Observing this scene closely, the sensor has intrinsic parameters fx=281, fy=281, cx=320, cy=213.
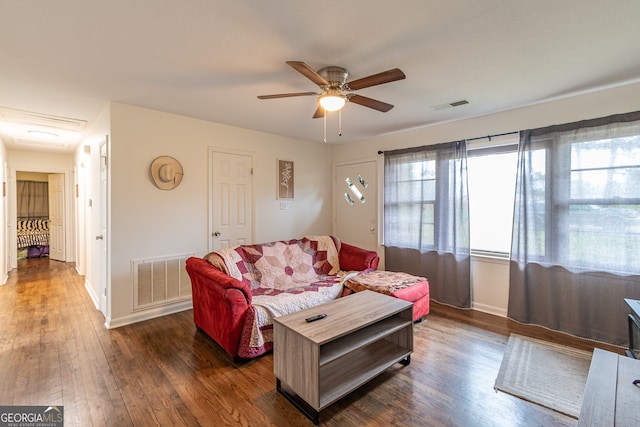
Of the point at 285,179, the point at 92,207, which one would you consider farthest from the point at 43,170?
the point at 285,179

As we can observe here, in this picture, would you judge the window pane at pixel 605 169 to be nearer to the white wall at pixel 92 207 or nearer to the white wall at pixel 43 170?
the white wall at pixel 92 207

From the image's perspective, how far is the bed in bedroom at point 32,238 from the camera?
22.4ft

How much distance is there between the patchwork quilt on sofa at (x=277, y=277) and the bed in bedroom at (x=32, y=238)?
702 centimetres

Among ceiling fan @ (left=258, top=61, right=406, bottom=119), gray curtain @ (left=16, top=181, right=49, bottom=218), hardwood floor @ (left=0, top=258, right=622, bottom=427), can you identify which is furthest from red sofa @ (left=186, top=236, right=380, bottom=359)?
gray curtain @ (left=16, top=181, right=49, bottom=218)

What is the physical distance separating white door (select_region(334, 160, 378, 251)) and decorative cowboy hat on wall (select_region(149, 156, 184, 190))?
2739 millimetres

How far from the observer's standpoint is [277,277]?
3334 millimetres

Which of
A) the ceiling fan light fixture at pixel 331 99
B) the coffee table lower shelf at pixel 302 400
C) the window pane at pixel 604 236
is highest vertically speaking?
the ceiling fan light fixture at pixel 331 99

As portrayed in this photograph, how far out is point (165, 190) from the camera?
11.3ft

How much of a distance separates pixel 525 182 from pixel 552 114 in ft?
2.47

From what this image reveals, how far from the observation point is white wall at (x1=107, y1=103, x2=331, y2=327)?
10.2 feet

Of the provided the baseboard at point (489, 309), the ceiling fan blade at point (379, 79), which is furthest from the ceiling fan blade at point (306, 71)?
the baseboard at point (489, 309)

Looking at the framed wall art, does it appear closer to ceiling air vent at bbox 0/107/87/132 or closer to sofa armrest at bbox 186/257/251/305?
sofa armrest at bbox 186/257/251/305

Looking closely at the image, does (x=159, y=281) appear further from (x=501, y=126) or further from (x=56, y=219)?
(x=56, y=219)

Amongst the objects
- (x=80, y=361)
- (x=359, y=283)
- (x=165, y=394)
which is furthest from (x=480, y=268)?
(x=80, y=361)
